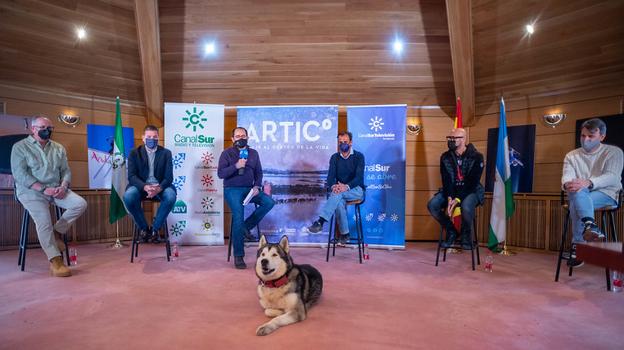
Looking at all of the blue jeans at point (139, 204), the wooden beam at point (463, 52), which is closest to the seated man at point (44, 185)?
the blue jeans at point (139, 204)

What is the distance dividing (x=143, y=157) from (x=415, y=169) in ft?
12.7

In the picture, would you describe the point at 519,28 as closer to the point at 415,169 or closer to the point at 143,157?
the point at 415,169

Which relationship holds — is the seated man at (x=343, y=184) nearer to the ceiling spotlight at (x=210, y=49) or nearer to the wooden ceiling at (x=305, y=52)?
the wooden ceiling at (x=305, y=52)

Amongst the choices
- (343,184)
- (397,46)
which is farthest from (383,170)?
(397,46)

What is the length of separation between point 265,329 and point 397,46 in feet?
14.0

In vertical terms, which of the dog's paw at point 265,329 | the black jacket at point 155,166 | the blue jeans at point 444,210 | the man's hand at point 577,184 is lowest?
the dog's paw at point 265,329

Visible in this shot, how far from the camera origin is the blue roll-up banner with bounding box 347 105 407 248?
206 inches

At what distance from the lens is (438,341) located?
217 cm

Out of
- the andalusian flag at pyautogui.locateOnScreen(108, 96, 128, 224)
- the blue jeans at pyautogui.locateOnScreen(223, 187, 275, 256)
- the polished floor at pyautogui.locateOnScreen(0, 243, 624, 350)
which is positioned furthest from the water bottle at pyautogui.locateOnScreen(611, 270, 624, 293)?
the andalusian flag at pyautogui.locateOnScreen(108, 96, 128, 224)

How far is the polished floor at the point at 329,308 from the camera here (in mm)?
2178

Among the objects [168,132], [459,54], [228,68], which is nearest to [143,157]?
[168,132]

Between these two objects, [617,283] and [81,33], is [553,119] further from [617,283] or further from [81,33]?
[81,33]

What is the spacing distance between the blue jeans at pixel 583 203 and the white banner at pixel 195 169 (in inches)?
160

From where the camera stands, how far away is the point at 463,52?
16.3ft
